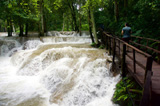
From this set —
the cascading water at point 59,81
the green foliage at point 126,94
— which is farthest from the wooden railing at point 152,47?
the cascading water at point 59,81

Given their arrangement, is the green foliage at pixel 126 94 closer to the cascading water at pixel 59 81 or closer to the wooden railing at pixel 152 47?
the cascading water at pixel 59 81

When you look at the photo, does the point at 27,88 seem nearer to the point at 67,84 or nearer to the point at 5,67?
the point at 67,84

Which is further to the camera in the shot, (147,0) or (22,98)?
(147,0)

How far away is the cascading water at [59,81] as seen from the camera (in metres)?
6.04

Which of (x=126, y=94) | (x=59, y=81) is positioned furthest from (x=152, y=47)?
(x=59, y=81)

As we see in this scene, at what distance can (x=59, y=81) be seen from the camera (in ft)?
Result: 24.9

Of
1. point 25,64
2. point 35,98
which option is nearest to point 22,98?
point 35,98

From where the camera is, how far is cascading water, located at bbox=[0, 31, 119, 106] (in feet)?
19.8

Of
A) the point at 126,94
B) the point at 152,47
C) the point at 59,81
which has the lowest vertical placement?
the point at 59,81

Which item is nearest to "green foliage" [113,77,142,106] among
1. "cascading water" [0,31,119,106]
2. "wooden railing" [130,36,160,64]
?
"cascading water" [0,31,119,106]

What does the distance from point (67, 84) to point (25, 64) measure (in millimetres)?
4678

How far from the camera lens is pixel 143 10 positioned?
33.6 feet

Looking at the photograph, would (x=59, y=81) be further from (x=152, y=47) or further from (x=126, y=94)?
(x=152, y=47)

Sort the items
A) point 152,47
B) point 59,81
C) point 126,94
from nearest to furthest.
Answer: point 126,94, point 59,81, point 152,47
